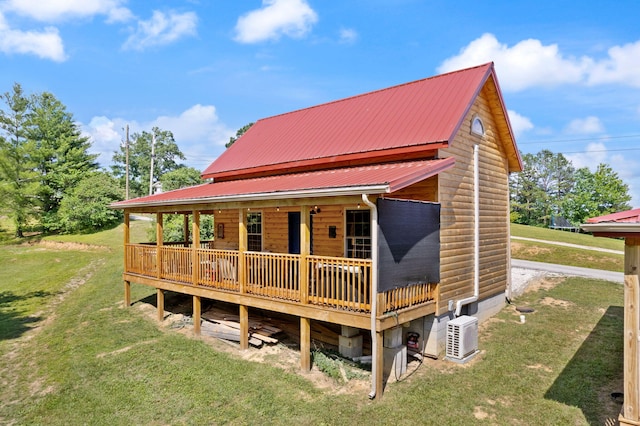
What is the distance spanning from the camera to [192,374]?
348 inches

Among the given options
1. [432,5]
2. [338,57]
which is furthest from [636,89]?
[432,5]

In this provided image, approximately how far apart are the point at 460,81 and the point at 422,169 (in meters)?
4.77

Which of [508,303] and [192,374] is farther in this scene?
[508,303]

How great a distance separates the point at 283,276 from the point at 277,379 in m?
2.61

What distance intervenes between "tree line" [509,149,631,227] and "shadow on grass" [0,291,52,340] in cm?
5406

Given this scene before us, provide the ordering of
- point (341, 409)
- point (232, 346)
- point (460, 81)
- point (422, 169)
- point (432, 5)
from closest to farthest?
point (341, 409), point (422, 169), point (232, 346), point (460, 81), point (432, 5)

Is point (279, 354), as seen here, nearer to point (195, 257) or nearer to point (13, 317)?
point (195, 257)

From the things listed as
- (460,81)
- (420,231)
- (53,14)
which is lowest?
(420,231)

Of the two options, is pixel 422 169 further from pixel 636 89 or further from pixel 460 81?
pixel 636 89

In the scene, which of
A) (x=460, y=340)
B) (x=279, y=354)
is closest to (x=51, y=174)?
(x=279, y=354)

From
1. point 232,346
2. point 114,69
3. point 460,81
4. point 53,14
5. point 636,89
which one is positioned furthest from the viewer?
point 636,89

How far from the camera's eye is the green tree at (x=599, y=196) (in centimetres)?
4816

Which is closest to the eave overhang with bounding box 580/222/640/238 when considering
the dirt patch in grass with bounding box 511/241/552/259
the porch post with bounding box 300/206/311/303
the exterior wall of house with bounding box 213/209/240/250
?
the porch post with bounding box 300/206/311/303

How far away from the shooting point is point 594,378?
798 cm
